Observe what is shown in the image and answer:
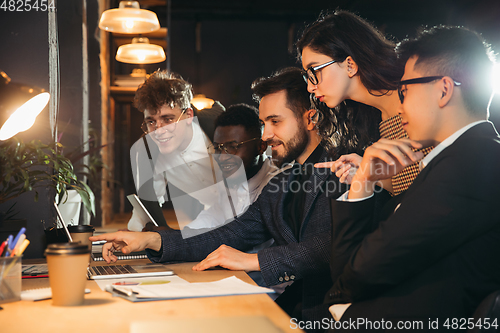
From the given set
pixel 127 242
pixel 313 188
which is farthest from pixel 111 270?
pixel 313 188

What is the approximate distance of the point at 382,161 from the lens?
111cm

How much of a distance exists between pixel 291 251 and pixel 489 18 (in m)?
6.42

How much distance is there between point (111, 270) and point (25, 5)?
47.7 inches

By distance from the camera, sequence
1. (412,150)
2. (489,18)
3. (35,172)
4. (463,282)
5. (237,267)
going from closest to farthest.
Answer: (463,282) → (412,150) → (237,267) → (35,172) → (489,18)

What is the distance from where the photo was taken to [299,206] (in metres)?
1.67

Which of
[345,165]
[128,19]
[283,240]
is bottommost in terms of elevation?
[283,240]

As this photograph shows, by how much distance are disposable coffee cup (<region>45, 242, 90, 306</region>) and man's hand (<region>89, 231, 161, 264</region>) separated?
1.71 ft

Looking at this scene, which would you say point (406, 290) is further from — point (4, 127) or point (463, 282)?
point (4, 127)

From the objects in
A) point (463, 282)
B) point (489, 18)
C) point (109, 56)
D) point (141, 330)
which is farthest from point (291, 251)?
point (489, 18)

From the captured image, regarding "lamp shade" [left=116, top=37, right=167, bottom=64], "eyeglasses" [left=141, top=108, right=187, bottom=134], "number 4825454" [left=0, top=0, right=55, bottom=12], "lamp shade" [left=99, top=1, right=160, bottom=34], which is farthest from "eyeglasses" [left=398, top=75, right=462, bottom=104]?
"lamp shade" [left=116, top=37, right=167, bottom=64]

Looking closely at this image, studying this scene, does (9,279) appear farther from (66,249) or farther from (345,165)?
(345,165)

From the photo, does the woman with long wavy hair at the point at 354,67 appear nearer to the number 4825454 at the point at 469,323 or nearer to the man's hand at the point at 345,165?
the man's hand at the point at 345,165

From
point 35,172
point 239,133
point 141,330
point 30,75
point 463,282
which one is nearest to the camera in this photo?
point 141,330

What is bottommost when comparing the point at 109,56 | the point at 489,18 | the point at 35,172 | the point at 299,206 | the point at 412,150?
the point at 299,206
